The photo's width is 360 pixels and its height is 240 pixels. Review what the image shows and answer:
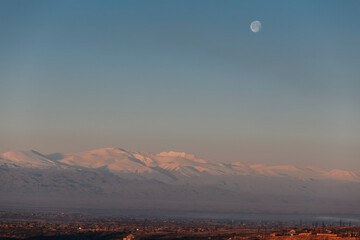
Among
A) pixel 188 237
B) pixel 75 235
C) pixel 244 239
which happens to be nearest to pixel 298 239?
pixel 244 239

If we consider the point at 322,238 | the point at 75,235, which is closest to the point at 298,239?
the point at 322,238

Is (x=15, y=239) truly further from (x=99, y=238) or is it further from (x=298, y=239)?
(x=298, y=239)

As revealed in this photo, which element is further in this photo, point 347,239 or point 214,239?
point 214,239

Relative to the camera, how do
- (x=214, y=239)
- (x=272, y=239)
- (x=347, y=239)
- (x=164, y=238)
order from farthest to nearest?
Result: (x=164, y=238) < (x=214, y=239) < (x=272, y=239) < (x=347, y=239)

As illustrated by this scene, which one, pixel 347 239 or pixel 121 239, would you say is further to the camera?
pixel 121 239

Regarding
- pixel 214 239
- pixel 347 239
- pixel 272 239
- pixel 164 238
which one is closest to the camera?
pixel 347 239

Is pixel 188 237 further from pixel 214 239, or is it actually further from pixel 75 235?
pixel 75 235

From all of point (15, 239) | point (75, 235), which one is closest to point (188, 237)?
point (75, 235)

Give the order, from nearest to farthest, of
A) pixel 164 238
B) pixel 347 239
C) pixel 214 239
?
1. pixel 347 239
2. pixel 214 239
3. pixel 164 238

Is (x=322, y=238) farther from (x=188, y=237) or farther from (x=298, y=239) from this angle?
(x=188, y=237)
